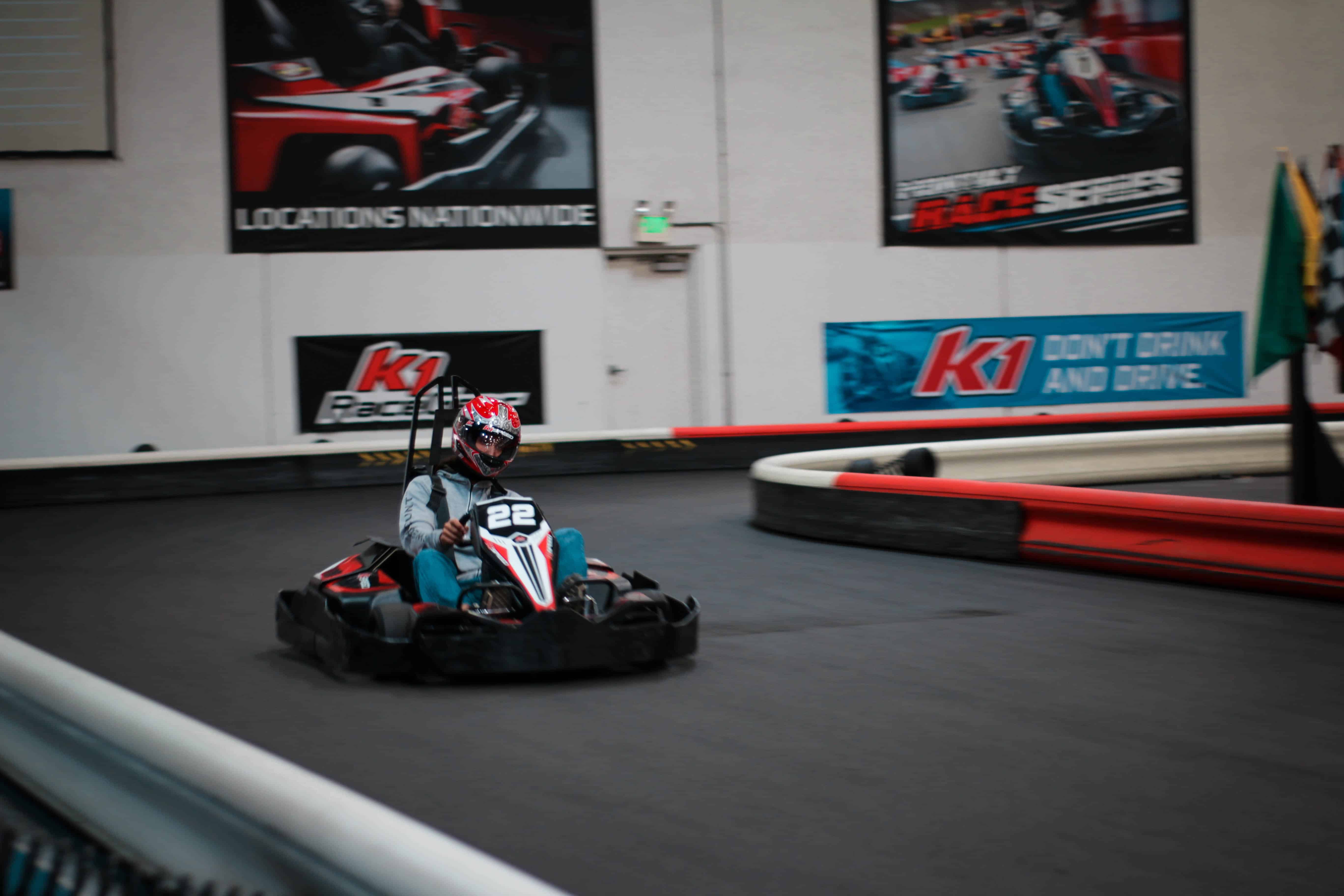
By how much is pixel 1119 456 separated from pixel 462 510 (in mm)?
7088

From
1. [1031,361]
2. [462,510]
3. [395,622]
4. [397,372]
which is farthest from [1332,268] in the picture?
[397,372]

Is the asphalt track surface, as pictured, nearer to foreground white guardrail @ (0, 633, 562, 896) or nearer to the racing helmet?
foreground white guardrail @ (0, 633, 562, 896)

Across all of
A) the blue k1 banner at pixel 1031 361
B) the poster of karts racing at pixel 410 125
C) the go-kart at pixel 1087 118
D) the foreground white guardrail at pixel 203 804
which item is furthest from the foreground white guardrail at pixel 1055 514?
the poster of karts racing at pixel 410 125

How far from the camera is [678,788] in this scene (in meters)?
2.96

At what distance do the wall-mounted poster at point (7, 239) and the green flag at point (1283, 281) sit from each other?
37.7ft

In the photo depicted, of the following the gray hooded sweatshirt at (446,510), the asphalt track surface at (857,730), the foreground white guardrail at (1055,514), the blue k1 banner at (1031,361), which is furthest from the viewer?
the blue k1 banner at (1031,361)

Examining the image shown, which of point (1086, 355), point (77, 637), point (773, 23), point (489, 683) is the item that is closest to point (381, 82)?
point (773, 23)

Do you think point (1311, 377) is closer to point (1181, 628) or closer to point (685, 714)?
point (1181, 628)

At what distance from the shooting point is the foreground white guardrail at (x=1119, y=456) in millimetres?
9742


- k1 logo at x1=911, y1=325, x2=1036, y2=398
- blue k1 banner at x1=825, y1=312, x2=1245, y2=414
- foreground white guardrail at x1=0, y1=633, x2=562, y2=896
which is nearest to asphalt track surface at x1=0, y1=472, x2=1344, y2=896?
foreground white guardrail at x1=0, y1=633, x2=562, y2=896

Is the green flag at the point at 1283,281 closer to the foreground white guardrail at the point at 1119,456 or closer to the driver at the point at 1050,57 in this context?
the foreground white guardrail at the point at 1119,456

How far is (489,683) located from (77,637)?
1968mm

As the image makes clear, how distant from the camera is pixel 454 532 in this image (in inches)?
172

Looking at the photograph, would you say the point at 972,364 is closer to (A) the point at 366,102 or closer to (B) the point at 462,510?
(A) the point at 366,102
